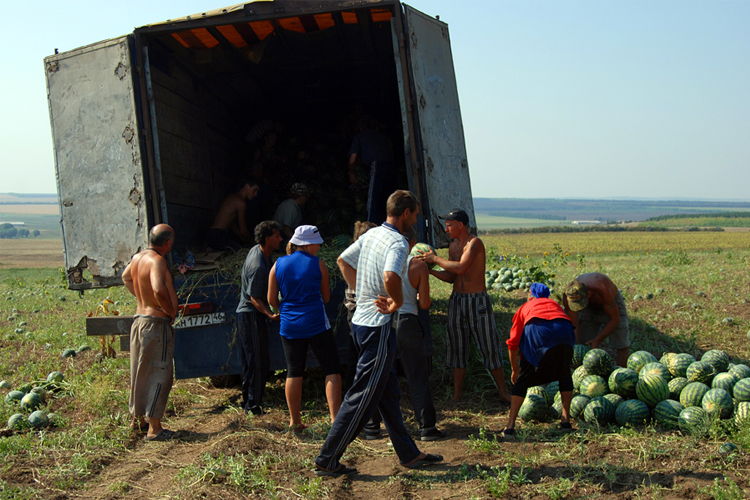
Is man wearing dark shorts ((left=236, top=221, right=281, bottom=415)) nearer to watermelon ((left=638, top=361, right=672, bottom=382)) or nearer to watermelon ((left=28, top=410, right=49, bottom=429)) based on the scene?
watermelon ((left=28, top=410, right=49, bottom=429))

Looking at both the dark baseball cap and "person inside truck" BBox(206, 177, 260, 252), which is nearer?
the dark baseball cap

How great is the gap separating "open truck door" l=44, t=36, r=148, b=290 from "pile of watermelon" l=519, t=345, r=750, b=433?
4.31 metres

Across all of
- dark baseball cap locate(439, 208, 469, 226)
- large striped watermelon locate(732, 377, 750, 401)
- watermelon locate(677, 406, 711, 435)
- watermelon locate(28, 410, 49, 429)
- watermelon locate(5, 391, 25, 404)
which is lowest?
watermelon locate(677, 406, 711, 435)

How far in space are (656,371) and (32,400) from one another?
6.39 meters

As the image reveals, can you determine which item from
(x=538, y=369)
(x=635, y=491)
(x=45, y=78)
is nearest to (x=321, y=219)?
(x=45, y=78)

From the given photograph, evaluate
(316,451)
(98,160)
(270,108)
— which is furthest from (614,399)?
(270,108)

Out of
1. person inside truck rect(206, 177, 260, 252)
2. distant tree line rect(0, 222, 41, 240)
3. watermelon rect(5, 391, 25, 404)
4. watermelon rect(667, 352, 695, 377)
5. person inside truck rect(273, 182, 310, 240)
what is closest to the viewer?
watermelon rect(667, 352, 695, 377)

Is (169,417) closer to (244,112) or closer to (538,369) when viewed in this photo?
(538,369)

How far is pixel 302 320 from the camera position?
4.83 metres

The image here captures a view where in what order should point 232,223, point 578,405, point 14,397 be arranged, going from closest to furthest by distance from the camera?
point 578,405 < point 14,397 < point 232,223

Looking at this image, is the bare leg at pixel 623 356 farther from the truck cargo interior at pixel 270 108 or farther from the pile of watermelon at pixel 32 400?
the pile of watermelon at pixel 32 400

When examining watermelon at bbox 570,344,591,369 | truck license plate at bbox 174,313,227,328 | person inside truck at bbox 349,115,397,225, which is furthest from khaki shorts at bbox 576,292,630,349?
truck license plate at bbox 174,313,227,328

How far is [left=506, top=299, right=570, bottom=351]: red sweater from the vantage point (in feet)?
15.3

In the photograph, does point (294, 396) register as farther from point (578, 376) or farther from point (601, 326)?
point (601, 326)
